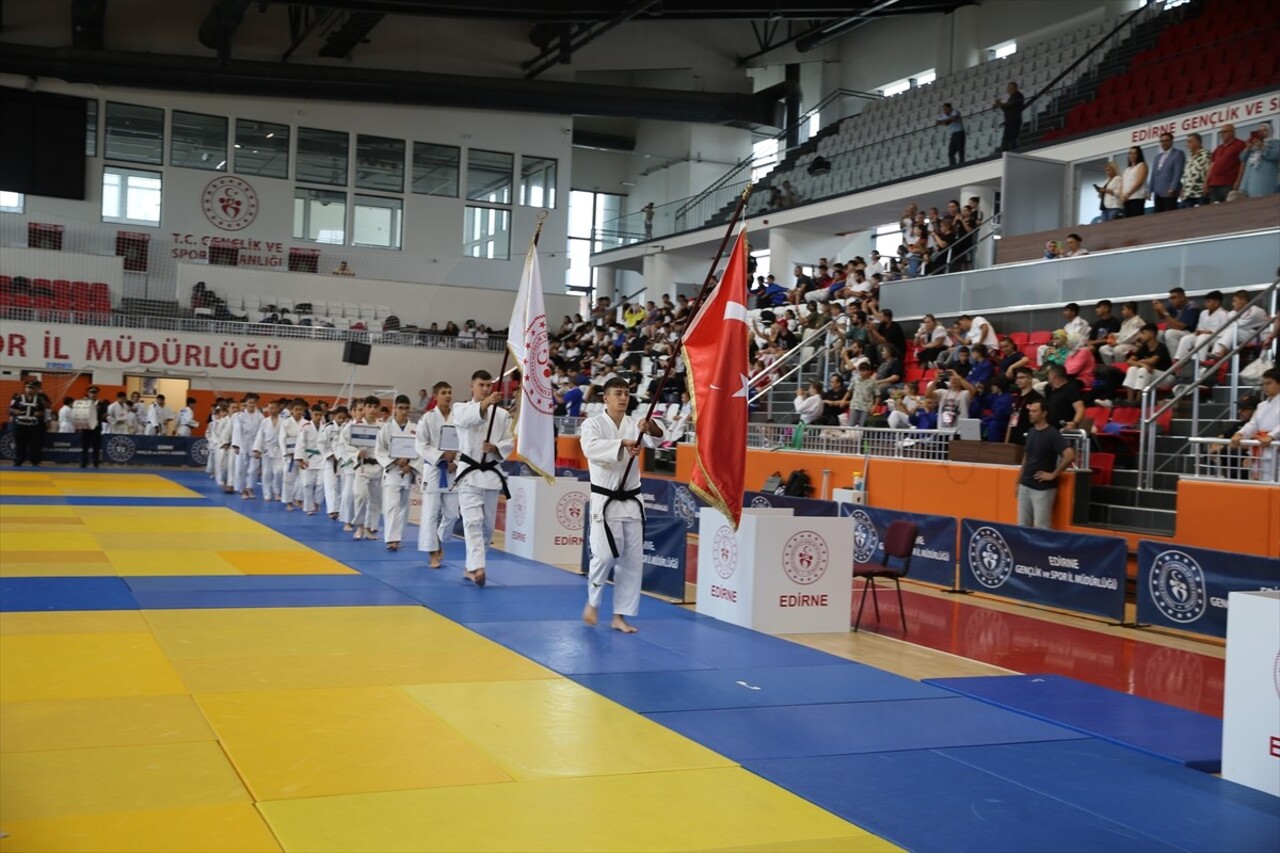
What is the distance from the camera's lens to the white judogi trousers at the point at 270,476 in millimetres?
21703

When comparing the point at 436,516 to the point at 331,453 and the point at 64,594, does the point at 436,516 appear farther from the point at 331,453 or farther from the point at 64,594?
the point at 331,453

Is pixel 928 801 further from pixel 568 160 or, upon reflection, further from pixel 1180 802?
pixel 568 160

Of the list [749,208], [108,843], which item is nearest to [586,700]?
[108,843]

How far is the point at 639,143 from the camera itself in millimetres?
43688

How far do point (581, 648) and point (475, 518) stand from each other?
11.2 ft

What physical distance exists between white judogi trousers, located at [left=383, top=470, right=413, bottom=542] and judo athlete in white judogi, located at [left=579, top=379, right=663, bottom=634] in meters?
5.67

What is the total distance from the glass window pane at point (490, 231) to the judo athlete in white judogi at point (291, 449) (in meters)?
20.5

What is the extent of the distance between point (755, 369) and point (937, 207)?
22.2ft

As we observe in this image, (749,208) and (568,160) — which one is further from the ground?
(568,160)

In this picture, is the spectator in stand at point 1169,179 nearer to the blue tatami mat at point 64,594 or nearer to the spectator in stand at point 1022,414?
the spectator in stand at point 1022,414

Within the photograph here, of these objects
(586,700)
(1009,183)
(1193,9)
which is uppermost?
(1193,9)

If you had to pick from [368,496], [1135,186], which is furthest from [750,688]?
[1135,186]

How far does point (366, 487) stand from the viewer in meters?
16.0

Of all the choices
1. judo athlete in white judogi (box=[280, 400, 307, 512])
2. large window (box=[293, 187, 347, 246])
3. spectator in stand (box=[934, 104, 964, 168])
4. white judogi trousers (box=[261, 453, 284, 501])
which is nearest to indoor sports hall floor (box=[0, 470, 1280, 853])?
judo athlete in white judogi (box=[280, 400, 307, 512])
